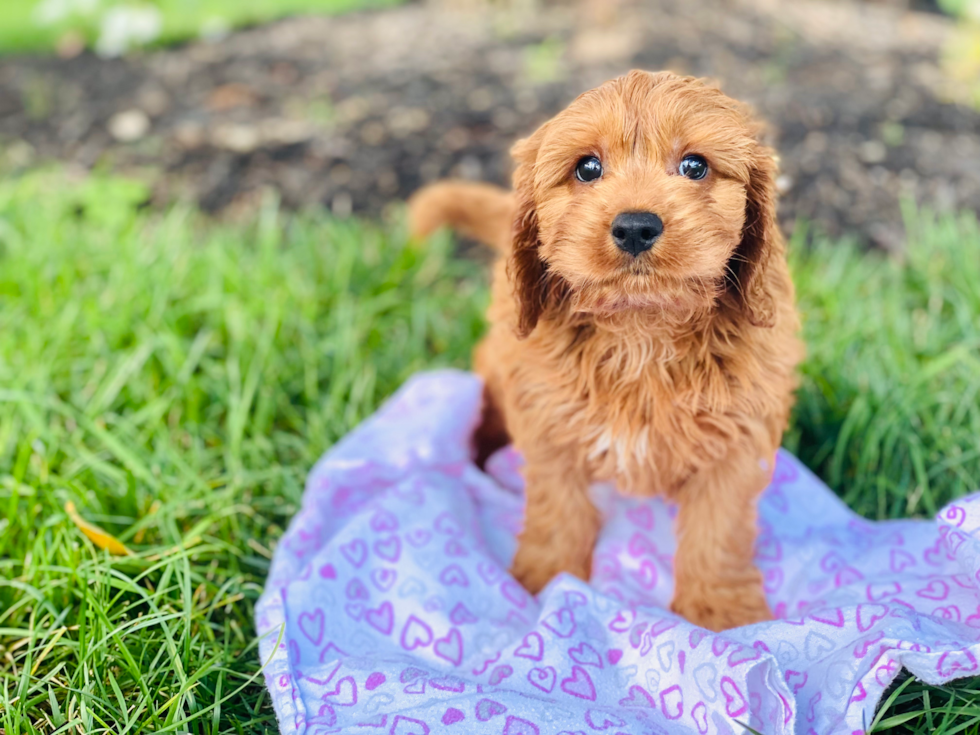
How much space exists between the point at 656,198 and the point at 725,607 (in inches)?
53.7

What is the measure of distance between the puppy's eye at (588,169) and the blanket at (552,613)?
1257 millimetres

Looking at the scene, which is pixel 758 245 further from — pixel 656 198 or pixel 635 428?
pixel 635 428

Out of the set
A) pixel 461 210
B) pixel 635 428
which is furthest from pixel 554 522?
pixel 461 210

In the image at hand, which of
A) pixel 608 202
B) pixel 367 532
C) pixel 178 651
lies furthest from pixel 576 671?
Result: pixel 608 202

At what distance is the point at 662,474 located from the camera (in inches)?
100

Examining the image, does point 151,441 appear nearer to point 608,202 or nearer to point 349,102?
point 608,202

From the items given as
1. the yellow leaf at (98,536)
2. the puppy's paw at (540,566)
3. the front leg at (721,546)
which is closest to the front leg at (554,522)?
the puppy's paw at (540,566)

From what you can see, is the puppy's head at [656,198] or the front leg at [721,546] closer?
the puppy's head at [656,198]

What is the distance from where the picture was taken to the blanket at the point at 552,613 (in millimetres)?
2178

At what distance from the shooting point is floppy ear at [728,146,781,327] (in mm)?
2150

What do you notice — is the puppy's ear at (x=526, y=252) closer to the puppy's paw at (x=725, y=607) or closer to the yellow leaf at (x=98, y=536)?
the puppy's paw at (x=725, y=607)

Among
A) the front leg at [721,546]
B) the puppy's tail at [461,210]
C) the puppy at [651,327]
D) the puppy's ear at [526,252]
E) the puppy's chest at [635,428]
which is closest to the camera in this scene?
the puppy at [651,327]

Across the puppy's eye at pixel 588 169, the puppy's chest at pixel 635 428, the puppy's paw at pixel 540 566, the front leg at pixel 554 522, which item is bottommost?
the puppy's paw at pixel 540 566

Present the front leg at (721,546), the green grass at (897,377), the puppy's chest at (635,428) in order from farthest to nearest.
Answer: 1. the green grass at (897,377)
2. the front leg at (721,546)
3. the puppy's chest at (635,428)
